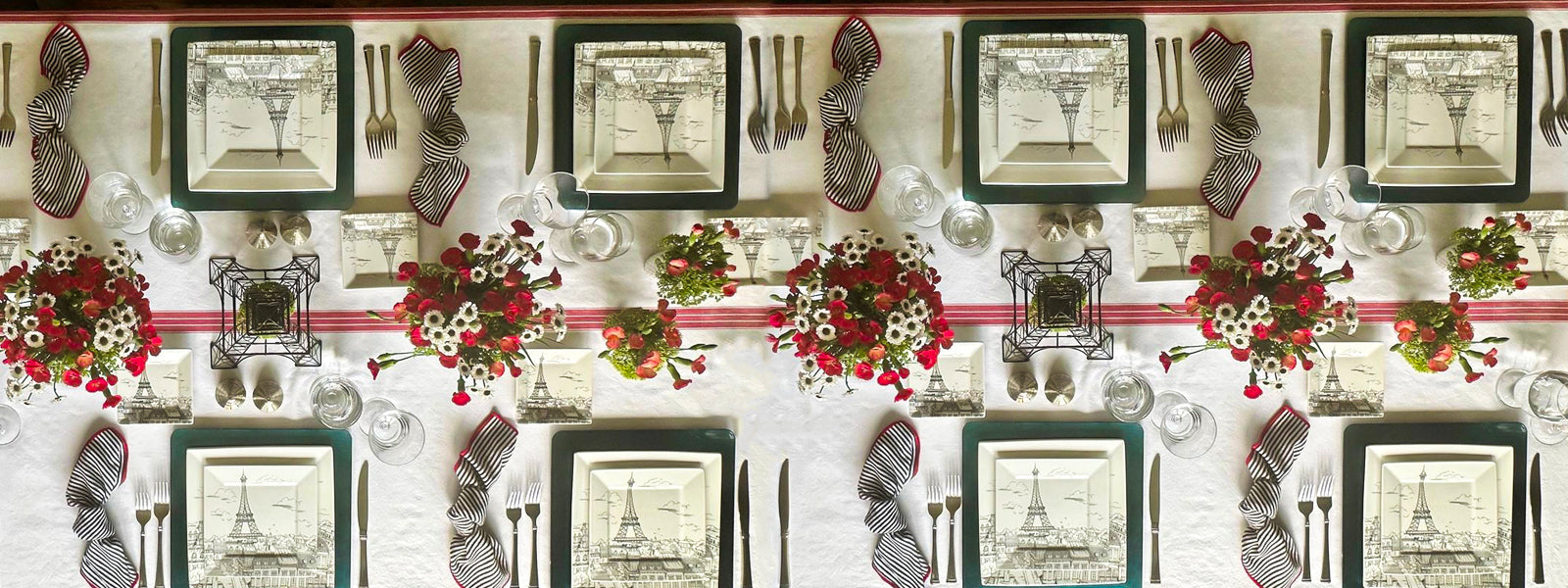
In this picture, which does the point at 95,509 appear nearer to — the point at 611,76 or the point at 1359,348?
the point at 611,76

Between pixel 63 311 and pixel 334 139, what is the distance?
0.87 m

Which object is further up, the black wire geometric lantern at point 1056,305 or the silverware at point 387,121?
the silverware at point 387,121

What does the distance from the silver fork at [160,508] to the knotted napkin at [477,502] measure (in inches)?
35.3

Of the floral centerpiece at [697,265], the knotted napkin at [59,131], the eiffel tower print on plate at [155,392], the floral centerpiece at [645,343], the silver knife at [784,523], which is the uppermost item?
the knotted napkin at [59,131]

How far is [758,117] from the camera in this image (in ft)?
9.38

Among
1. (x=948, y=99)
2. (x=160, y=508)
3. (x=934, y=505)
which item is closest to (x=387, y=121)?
(x=160, y=508)

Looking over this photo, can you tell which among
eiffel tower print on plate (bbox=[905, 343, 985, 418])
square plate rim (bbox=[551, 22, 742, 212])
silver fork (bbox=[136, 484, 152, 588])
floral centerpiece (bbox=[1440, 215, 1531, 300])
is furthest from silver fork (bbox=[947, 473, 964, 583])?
silver fork (bbox=[136, 484, 152, 588])

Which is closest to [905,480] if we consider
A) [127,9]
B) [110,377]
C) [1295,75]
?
[1295,75]

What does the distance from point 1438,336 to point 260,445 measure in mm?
3640

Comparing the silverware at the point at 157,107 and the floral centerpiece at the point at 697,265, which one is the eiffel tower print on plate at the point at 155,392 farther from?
the floral centerpiece at the point at 697,265

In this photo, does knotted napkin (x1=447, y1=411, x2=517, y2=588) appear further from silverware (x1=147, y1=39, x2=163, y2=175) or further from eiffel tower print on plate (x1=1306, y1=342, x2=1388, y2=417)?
eiffel tower print on plate (x1=1306, y1=342, x2=1388, y2=417)

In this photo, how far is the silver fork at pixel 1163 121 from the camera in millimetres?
2834

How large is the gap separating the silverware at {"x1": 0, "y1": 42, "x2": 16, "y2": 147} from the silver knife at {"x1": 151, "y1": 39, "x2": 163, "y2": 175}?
0.45 m

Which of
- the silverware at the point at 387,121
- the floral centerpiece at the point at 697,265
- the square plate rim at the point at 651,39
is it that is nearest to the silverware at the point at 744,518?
the floral centerpiece at the point at 697,265
